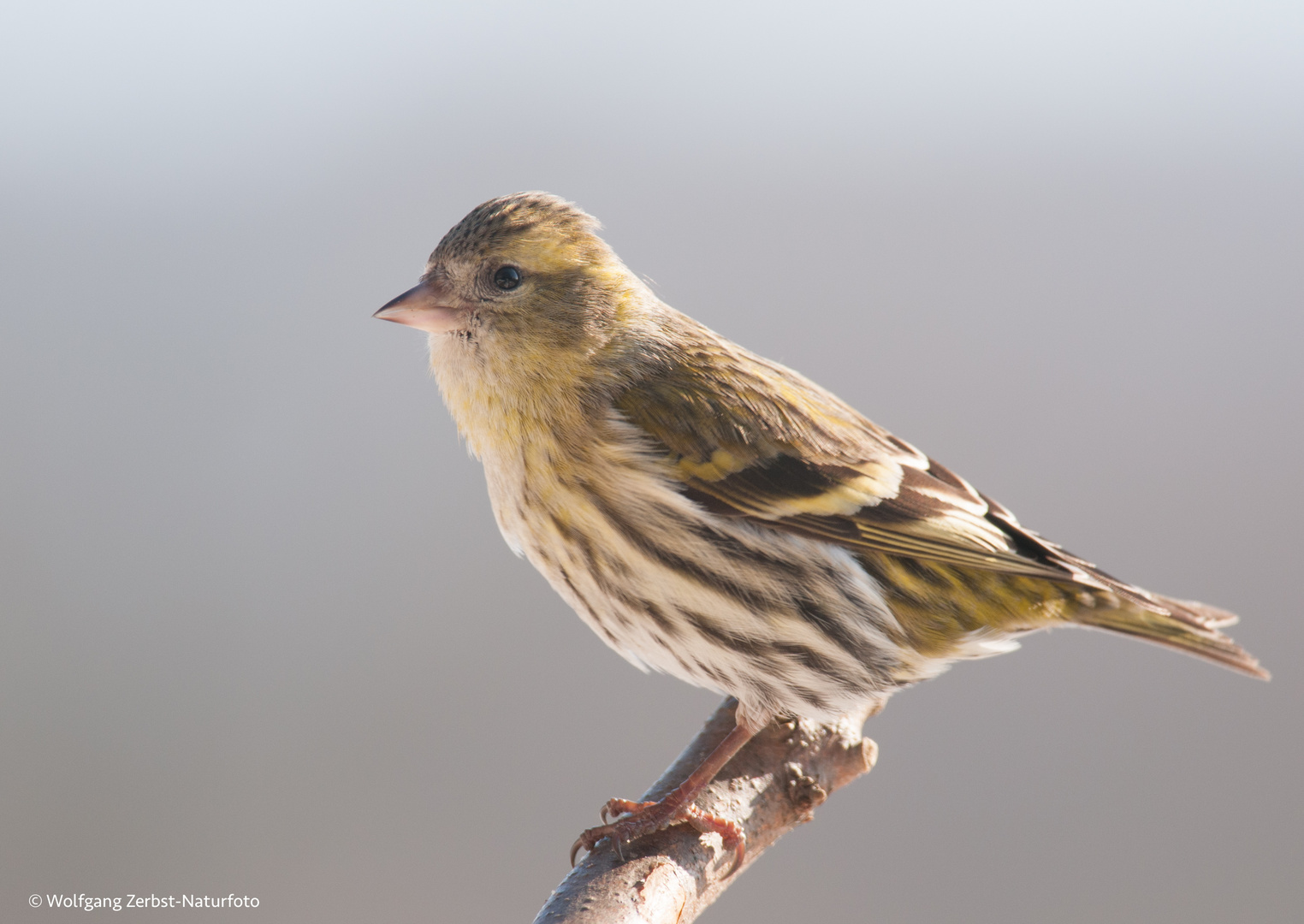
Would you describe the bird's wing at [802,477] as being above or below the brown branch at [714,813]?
above

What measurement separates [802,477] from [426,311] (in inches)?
22.1

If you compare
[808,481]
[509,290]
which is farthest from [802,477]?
[509,290]

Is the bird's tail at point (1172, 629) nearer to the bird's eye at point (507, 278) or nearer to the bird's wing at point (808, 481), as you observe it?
the bird's wing at point (808, 481)

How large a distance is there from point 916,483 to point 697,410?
0.34m

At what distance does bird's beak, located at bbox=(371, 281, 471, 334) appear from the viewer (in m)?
1.49

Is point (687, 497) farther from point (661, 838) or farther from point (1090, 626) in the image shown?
point (1090, 626)

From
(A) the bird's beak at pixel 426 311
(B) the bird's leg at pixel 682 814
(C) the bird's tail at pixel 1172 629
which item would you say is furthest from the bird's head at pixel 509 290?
(C) the bird's tail at pixel 1172 629

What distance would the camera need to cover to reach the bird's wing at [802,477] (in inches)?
57.1

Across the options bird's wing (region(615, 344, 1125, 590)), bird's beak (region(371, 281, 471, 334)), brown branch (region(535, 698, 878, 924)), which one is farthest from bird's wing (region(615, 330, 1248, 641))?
brown branch (region(535, 698, 878, 924))

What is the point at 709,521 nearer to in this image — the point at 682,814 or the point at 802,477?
the point at 802,477

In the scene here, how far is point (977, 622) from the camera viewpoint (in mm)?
1517

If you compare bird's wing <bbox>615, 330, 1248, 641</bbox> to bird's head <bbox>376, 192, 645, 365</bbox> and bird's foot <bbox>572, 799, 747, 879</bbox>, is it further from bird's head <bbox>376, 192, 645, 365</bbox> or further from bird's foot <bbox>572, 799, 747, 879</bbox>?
bird's foot <bbox>572, 799, 747, 879</bbox>

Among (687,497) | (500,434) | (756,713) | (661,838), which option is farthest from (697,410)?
(661,838)

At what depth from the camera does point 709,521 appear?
144 cm
